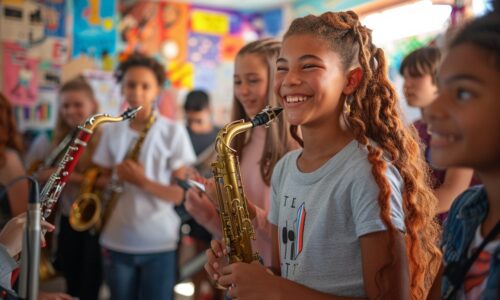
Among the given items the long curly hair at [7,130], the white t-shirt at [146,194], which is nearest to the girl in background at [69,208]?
the white t-shirt at [146,194]

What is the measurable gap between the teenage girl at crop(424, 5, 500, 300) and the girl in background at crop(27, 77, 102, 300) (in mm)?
2453

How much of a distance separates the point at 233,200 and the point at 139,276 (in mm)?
1380

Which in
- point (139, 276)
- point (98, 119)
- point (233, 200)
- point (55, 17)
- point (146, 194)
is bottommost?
point (139, 276)

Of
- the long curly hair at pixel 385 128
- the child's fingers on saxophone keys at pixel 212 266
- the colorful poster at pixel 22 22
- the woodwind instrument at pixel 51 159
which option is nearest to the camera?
the long curly hair at pixel 385 128

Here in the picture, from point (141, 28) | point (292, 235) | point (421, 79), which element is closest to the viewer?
point (292, 235)

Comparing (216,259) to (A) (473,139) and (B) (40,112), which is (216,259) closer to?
(A) (473,139)

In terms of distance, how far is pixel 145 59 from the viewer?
9.60 feet

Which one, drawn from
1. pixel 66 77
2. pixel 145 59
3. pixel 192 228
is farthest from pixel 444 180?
pixel 66 77

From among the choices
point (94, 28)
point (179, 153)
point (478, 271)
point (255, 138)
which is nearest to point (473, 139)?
point (478, 271)

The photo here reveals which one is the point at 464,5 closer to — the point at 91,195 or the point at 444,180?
the point at 444,180

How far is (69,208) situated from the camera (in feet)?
10.3

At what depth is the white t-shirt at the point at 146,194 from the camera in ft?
8.89

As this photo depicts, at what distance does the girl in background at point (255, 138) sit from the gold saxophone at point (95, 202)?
824mm

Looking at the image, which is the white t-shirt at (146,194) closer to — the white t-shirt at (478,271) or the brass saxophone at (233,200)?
A: the brass saxophone at (233,200)
